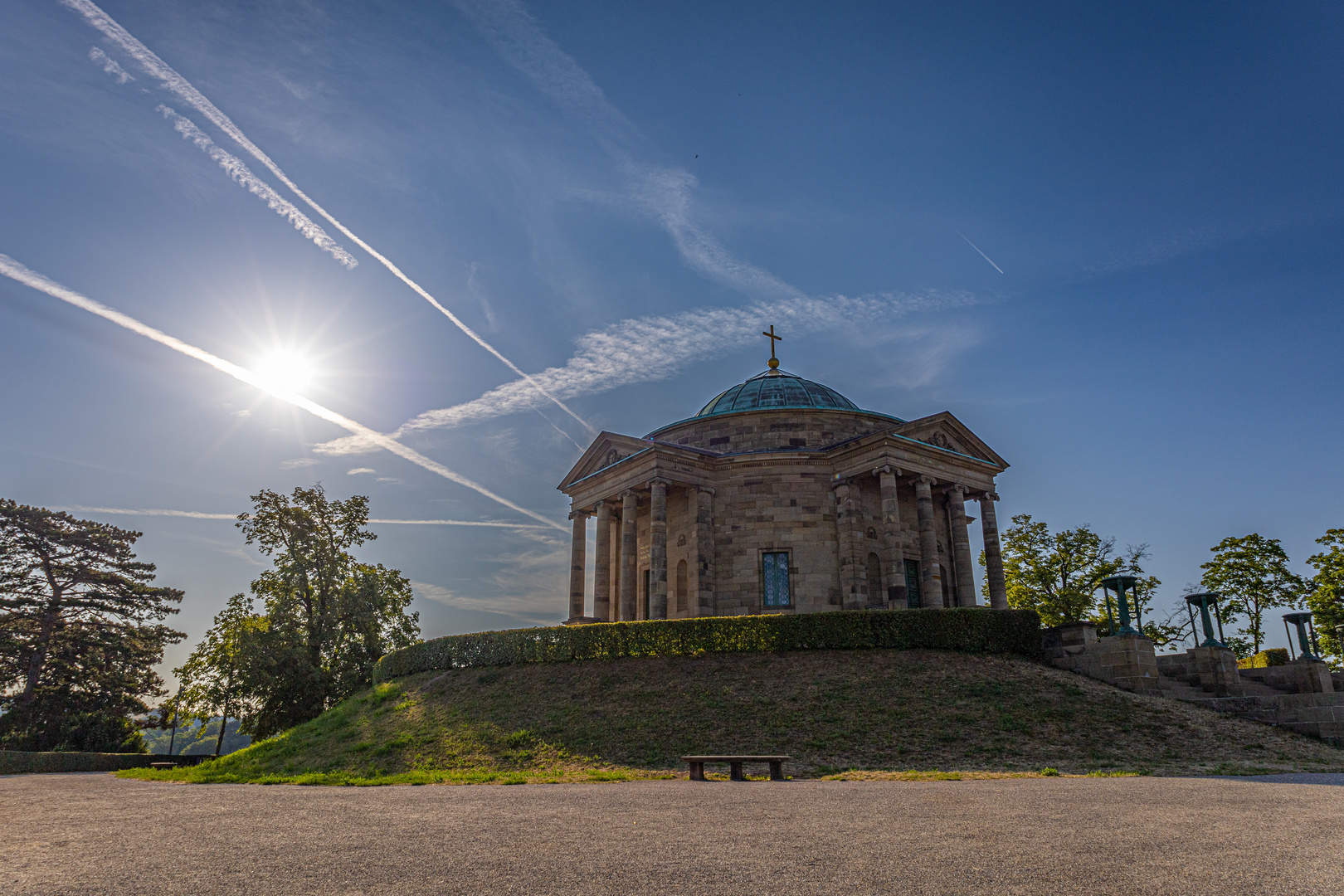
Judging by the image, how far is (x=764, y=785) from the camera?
13.0m

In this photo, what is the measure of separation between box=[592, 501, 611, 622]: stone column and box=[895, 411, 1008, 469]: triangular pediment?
13.9m

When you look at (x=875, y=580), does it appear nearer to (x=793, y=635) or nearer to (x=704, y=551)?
(x=704, y=551)

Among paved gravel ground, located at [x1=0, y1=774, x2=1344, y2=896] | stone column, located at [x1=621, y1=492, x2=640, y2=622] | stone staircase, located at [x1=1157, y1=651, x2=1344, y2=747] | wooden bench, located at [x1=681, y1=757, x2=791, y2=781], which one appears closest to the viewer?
paved gravel ground, located at [x1=0, y1=774, x2=1344, y2=896]

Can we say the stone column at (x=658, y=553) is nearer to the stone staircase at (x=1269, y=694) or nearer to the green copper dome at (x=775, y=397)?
the green copper dome at (x=775, y=397)

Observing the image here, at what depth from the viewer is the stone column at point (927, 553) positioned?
31281mm

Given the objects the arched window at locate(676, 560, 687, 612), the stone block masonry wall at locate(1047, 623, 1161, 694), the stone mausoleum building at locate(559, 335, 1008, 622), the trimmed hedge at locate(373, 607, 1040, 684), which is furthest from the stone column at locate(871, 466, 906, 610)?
the arched window at locate(676, 560, 687, 612)

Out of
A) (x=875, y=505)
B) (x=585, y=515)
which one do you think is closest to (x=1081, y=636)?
(x=875, y=505)

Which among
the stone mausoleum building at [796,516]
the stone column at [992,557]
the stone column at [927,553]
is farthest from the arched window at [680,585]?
the stone column at [992,557]

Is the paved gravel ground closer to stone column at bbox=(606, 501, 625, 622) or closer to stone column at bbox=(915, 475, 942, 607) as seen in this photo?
stone column at bbox=(915, 475, 942, 607)

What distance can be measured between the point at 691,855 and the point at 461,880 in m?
1.93

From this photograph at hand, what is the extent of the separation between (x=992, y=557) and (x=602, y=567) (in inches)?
685

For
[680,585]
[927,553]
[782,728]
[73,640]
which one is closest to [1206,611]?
[927,553]

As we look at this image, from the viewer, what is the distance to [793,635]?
24.2 m

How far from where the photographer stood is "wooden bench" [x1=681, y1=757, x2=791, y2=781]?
1441 centimetres
